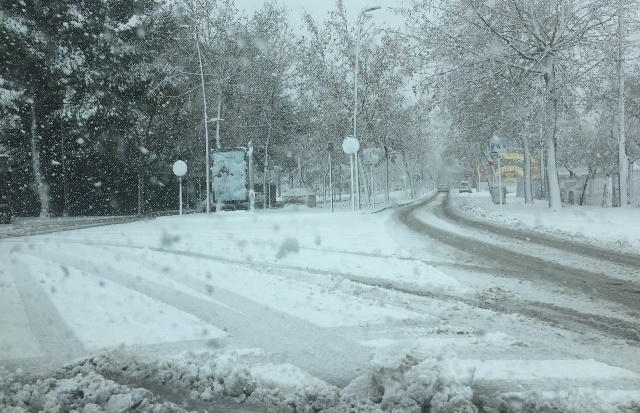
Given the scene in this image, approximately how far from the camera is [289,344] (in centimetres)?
333

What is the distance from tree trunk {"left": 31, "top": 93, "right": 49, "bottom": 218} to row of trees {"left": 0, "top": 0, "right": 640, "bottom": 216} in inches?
3.0

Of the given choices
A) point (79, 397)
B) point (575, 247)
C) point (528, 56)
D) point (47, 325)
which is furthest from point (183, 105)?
point (79, 397)

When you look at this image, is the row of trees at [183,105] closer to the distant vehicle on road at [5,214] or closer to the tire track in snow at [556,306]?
the distant vehicle on road at [5,214]

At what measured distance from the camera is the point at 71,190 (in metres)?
23.4

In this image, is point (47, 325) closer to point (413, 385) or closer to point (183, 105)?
point (413, 385)

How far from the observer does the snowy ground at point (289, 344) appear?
2.45 metres

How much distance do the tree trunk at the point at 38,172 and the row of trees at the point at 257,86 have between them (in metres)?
0.08

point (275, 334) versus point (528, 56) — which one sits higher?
point (528, 56)

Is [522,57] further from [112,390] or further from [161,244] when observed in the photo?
[112,390]

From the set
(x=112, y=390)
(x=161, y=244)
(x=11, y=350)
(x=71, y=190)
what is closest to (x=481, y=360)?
(x=112, y=390)

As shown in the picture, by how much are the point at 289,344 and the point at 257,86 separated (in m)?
21.8

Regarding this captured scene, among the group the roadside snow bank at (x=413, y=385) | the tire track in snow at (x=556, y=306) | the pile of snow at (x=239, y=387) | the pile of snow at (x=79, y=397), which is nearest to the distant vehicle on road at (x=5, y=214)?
the tire track in snow at (x=556, y=306)

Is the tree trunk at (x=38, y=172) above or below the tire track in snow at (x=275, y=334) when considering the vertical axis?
above

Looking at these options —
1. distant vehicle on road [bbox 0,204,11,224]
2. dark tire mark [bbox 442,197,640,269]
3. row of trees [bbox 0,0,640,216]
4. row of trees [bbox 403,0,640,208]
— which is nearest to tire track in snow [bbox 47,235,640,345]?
dark tire mark [bbox 442,197,640,269]
